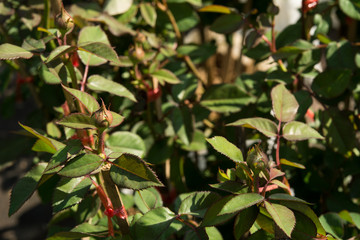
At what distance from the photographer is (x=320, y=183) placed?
1.13m

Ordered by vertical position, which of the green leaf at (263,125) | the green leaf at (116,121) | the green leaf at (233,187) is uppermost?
the green leaf at (116,121)

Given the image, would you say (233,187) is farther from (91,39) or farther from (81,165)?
(91,39)

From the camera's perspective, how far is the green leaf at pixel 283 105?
82 cm

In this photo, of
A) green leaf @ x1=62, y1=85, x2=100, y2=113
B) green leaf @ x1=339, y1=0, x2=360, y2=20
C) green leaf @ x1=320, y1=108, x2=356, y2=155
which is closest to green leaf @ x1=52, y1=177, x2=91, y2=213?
green leaf @ x1=62, y1=85, x2=100, y2=113

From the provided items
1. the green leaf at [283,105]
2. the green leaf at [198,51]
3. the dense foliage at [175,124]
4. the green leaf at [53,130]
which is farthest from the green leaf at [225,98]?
the green leaf at [53,130]

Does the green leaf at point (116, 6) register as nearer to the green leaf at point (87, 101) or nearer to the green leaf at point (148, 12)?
the green leaf at point (148, 12)

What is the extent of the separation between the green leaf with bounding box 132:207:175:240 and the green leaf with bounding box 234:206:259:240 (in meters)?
0.10

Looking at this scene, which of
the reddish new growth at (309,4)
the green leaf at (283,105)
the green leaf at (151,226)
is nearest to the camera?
the green leaf at (151,226)

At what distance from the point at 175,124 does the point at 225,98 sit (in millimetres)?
132

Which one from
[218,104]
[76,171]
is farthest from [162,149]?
[76,171]

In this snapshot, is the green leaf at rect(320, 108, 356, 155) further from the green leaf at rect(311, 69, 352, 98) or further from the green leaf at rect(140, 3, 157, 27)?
the green leaf at rect(140, 3, 157, 27)

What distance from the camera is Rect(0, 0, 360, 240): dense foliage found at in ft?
2.23

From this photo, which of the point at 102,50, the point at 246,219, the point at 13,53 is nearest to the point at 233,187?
the point at 246,219

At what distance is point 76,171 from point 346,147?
2.03 ft
